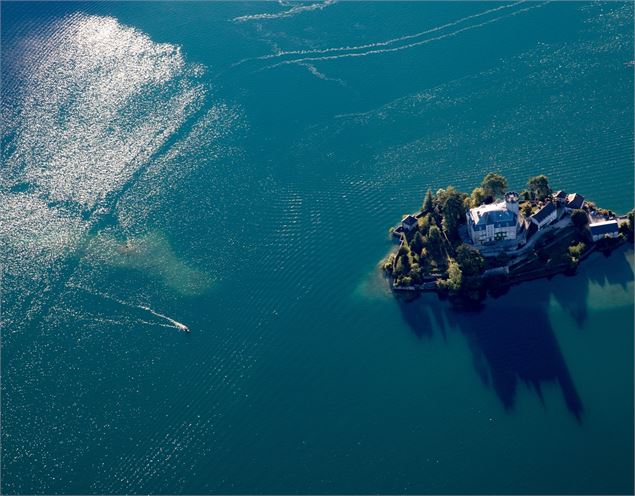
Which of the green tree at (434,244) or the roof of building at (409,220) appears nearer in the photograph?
the green tree at (434,244)

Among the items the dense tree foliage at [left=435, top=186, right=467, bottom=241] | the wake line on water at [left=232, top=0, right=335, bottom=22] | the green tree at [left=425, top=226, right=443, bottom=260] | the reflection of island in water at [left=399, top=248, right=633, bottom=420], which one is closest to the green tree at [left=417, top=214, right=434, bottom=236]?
the dense tree foliage at [left=435, top=186, right=467, bottom=241]

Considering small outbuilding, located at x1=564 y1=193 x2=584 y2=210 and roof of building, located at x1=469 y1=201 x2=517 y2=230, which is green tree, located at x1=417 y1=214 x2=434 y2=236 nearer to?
roof of building, located at x1=469 y1=201 x2=517 y2=230

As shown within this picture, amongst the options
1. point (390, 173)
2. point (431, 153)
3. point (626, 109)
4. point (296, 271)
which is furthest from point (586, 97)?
point (296, 271)

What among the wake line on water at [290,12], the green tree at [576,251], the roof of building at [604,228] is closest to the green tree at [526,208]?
the green tree at [576,251]

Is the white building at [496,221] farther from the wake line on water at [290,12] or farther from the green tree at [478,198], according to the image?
the wake line on water at [290,12]

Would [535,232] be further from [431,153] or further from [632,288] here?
[431,153]

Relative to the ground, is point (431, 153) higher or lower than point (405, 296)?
higher
